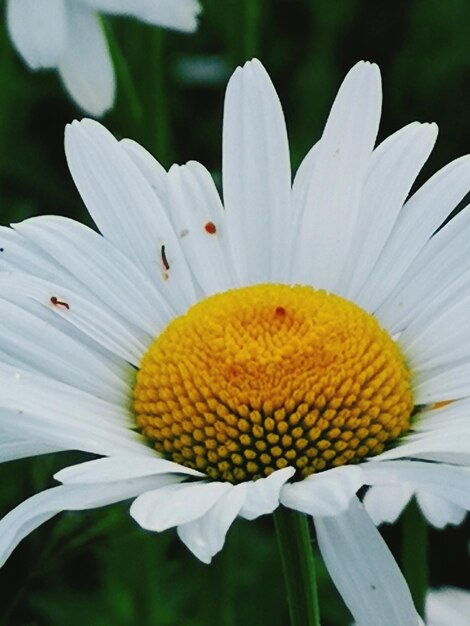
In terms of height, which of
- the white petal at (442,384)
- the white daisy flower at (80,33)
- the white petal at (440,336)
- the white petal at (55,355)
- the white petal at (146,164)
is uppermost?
the white daisy flower at (80,33)

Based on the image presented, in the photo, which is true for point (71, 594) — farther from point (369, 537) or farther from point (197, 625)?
point (369, 537)

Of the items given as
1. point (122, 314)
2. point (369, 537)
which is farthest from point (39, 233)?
point (369, 537)

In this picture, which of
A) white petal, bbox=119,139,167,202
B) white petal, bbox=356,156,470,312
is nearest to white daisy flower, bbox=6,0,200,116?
white petal, bbox=119,139,167,202

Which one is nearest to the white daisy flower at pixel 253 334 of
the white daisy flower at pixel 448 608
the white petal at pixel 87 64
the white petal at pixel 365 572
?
the white petal at pixel 365 572

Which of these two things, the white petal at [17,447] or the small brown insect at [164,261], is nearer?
the white petal at [17,447]

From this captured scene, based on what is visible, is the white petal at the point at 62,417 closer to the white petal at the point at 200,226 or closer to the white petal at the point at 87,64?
the white petal at the point at 200,226

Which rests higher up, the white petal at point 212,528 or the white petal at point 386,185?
the white petal at point 386,185
